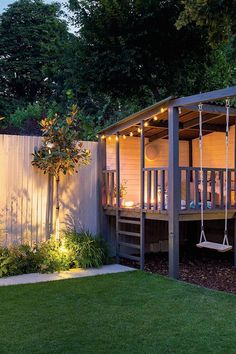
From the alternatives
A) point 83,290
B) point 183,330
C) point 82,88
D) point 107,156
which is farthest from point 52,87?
point 183,330

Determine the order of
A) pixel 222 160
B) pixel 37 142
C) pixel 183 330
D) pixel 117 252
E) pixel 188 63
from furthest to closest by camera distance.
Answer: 1. pixel 188 63
2. pixel 222 160
3. pixel 117 252
4. pixel 37 142
5. pixel 183 330

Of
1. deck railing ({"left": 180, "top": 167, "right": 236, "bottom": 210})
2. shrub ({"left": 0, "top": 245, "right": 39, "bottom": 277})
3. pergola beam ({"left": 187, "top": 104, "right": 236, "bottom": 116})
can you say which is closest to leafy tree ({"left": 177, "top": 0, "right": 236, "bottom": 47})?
pergola beam ({"left": 187, "top": 104, "right": 236, "bottom": 116})

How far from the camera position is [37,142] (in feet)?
26.0

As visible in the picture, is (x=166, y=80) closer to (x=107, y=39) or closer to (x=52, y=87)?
(x=107, y=39)

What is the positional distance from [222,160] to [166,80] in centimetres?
517

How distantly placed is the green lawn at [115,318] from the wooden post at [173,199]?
47cm

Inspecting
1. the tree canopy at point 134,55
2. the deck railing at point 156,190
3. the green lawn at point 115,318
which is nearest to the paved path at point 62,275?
the green lawn at point 115,318

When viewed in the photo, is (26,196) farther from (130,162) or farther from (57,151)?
(130,162)

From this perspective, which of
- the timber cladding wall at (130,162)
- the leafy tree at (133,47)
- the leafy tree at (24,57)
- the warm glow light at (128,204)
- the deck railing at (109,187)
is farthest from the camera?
the leafy tree at (24,57)

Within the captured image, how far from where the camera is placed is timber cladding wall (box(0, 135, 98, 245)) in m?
7.64

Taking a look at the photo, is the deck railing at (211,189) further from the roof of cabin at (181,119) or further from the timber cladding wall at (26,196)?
the timber cladding wall at (26,196)

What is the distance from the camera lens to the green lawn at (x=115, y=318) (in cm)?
403

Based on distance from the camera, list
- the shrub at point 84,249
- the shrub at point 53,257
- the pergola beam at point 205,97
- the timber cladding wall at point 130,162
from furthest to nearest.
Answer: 1. the timber cladding wall at point 130,162
2. the shrub at point 84,249
3. the shrub at point 53,257
4. the pergola beam at point 205,97

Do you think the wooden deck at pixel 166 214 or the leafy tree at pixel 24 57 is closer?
the wooden deck at pixel 166 214
